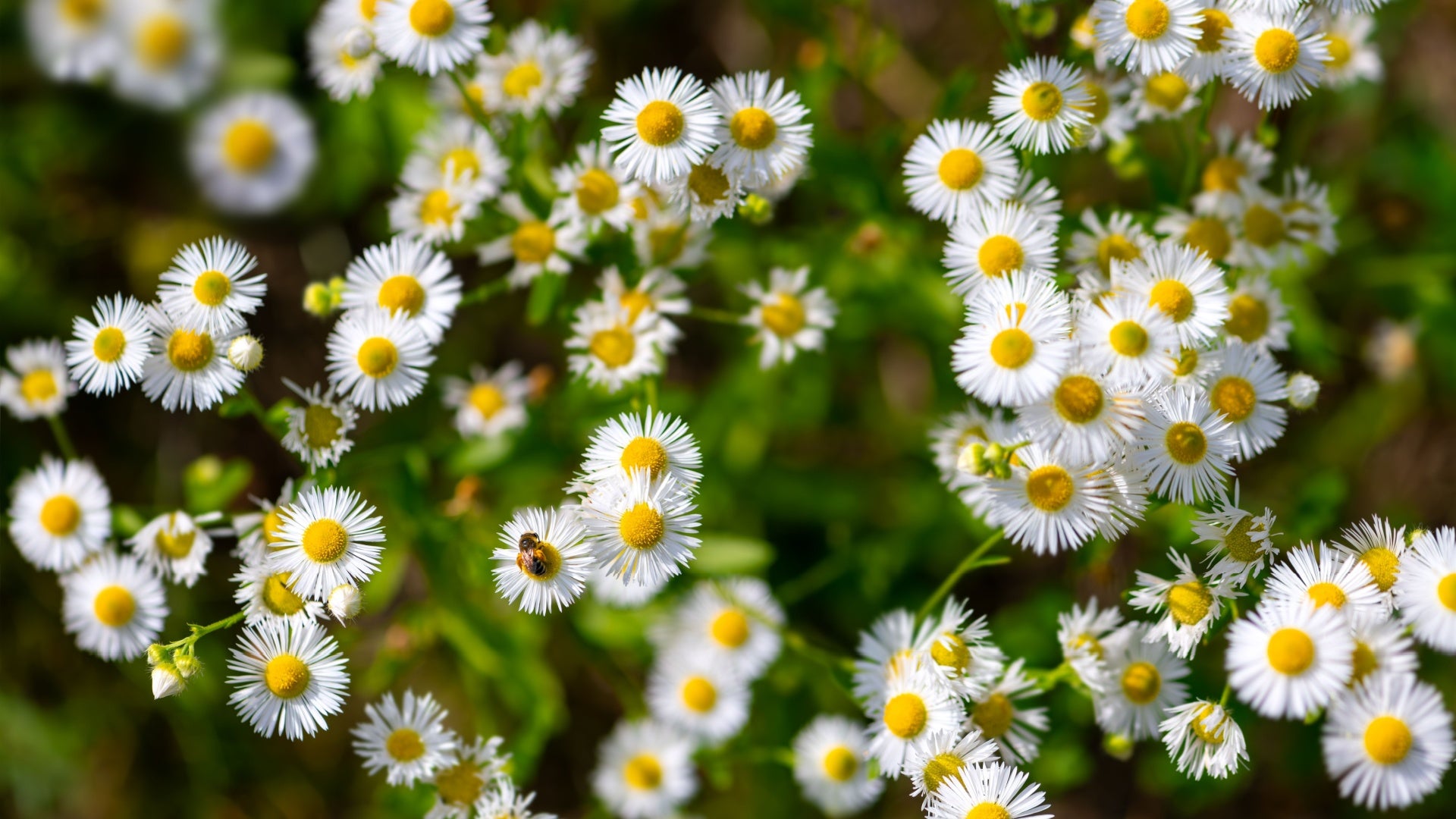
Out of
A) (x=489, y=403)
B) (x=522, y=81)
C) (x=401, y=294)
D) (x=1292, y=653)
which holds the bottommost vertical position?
(x=1292, y=653)

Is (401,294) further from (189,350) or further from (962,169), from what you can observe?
(962,169)

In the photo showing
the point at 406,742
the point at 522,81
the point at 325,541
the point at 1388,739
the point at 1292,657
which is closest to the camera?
the point at 1292,657

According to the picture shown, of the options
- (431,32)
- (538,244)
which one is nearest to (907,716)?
(538,244)

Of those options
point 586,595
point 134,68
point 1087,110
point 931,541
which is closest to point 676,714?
point 586,595

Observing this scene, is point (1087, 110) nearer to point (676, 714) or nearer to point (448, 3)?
point (448, 3)

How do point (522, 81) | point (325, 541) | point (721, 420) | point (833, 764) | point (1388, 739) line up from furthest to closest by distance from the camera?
point (721, 420) < point (833, 764) < point (522, 81) < point (325, 541) < point (1388, 739)

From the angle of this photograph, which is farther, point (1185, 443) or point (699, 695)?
point (699, 695)

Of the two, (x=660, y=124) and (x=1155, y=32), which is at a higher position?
(x=1155, y=32)

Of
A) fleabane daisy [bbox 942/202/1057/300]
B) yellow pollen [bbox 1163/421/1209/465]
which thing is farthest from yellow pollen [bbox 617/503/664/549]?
yellow pollen [bbox 1163/421/1209/465]

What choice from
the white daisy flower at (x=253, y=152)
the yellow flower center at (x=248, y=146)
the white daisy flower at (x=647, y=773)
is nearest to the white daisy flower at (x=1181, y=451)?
the white daisy flower at (x=647, y=773)
